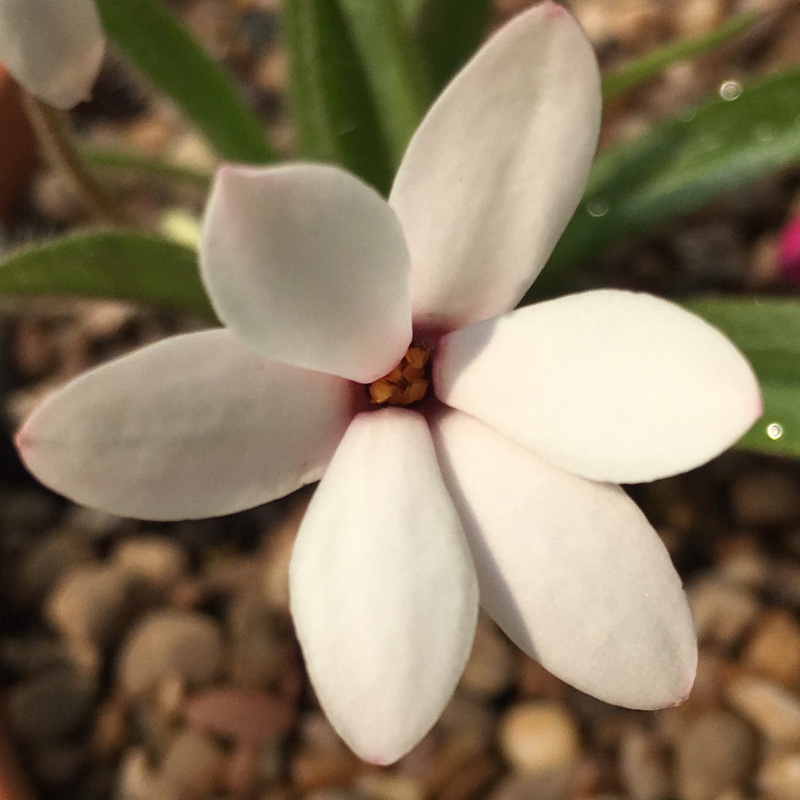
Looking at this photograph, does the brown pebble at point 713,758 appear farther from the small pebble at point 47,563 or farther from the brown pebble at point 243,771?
the small pebble at point 47,563

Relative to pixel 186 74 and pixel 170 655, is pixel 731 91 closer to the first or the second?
pixel 186 74

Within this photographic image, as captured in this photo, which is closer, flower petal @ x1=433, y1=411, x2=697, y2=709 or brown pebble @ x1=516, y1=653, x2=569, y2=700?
flower petal @ x1=433, y1=411, x2=697, y2=709

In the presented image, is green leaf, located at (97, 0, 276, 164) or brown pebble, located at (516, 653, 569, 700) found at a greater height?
green leaf, located at (97, 0, 276, 164)

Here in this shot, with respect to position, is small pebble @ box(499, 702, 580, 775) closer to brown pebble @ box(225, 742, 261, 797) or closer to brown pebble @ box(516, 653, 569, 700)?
brown pebble @ box(516, 653, 569, 700)

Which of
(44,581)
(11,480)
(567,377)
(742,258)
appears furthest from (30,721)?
(742,258)

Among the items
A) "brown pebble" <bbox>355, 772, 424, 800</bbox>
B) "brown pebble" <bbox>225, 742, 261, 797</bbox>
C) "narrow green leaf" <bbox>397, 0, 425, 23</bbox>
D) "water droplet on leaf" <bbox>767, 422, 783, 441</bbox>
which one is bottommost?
"brown pebble" <bbox>355, 772, 424, 800</bbox>

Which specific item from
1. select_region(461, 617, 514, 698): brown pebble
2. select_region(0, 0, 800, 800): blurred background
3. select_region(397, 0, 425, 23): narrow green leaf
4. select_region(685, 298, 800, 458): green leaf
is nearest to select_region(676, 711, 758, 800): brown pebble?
select_region(0, 0, 800, 800): blurred background
